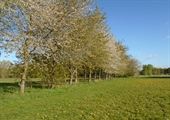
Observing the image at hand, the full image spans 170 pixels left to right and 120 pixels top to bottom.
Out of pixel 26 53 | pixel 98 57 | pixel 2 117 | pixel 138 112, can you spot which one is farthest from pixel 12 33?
pixel 98 57

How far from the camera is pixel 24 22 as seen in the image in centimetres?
1287

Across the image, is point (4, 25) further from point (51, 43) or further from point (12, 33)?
point (51, 43)

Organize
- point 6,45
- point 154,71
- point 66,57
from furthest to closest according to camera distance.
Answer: point 154,71
point 66,57
point 6,45

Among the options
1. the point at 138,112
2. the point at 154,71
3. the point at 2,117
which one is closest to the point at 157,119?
the point at 138,112

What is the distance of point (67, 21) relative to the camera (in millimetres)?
15844

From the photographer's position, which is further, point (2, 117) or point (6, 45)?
point (6, 45)

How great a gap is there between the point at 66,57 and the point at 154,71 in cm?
12344

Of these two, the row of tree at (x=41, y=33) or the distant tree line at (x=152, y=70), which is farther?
the distant tree line at (x=152, y=70)

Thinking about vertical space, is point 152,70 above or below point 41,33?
below

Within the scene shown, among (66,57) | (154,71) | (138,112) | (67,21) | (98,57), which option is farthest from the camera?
(154,71)

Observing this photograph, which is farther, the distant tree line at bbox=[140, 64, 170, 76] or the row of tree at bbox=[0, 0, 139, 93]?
the distant tree line at bbox=[140, 64, 170, 76]

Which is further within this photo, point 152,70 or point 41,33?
point 152,70

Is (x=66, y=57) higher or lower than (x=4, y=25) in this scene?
lower

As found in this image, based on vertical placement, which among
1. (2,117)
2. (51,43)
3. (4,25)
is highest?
(4,25)
